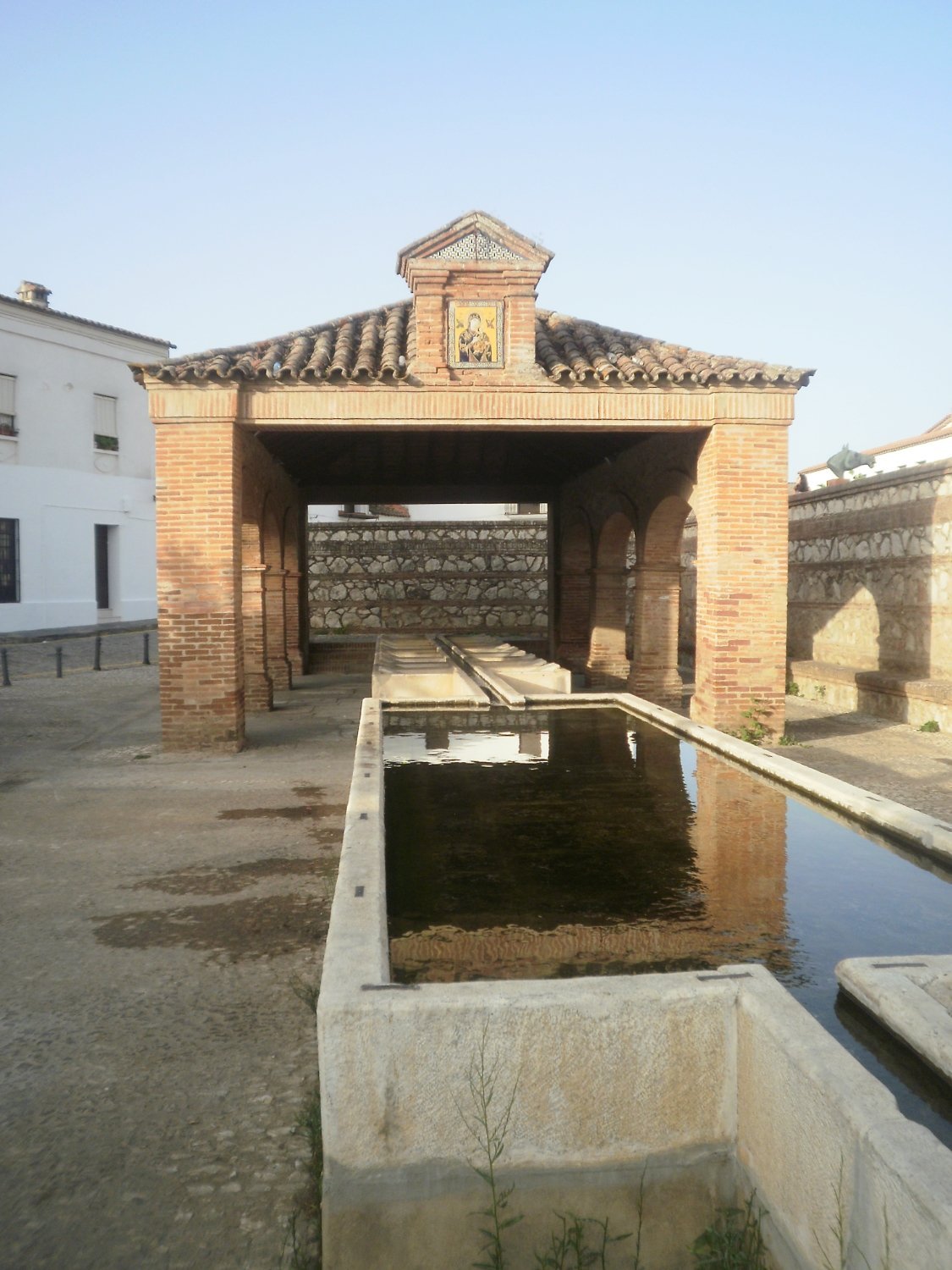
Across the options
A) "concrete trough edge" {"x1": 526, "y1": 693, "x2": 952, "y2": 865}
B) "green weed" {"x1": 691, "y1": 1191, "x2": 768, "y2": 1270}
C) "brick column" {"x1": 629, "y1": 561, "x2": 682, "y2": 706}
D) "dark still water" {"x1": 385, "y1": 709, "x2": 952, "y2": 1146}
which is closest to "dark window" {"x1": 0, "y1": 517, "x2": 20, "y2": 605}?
"brick column" {"x1": 629, "y1": 561, "x2": 682, "y2": 706}

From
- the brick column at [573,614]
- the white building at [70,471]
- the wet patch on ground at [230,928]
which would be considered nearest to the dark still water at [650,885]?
the wet patch on ground at [230,928]

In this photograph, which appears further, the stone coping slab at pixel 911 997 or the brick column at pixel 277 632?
the brick column at pixel 277 632

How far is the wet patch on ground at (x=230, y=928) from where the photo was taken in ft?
14.1

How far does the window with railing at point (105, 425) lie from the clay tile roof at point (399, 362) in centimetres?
1547

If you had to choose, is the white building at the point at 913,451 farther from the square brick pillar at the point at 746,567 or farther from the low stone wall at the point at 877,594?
the square brick pillar at the point at 746,567

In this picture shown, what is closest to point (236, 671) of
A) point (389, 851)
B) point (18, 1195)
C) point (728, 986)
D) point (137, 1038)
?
point (389, 851)

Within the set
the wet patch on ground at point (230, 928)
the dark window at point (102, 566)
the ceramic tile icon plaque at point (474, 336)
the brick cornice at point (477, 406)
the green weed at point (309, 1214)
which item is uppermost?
the ceramic tile icon plaque at point (474, 336)

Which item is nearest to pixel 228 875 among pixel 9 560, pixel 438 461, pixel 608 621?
pixel 438 461

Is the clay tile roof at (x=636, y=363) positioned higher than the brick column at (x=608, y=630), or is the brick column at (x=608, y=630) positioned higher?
the clay tile roof at (x=636, y=363)

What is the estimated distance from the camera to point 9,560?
22.0 m

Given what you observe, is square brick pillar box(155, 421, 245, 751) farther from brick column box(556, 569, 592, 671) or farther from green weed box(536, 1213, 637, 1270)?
brick column box(556, 569, 592, 671)

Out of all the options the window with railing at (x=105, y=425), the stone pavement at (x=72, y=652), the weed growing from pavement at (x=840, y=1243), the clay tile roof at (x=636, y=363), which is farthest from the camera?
the window with railing at (x=105, y=425)

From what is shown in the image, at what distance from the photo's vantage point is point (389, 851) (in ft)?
14.0

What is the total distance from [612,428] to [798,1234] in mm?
7776
